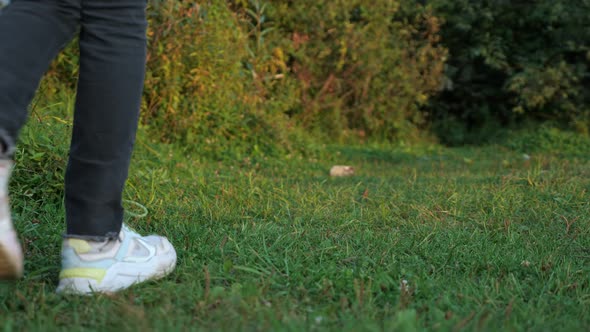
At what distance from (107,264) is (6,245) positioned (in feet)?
1.08

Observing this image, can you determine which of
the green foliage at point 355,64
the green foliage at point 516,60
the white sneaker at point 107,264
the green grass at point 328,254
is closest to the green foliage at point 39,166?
the green grass at point 328,254

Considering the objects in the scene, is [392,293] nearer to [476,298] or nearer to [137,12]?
[476,298]

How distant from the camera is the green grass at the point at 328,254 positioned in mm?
1457

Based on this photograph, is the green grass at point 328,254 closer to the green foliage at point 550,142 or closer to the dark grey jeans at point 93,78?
the dark grey jeans at point 93,78

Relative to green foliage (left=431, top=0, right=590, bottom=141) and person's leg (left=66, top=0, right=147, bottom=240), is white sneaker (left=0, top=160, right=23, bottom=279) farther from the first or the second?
green foliage (left=431, top=0, right=590, bottom=141)

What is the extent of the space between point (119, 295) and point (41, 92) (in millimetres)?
2817

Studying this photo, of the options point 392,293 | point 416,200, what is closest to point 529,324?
point 392,293

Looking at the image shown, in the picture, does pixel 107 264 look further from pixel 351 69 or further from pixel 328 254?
pixel 351 69

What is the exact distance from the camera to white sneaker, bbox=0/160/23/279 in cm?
130

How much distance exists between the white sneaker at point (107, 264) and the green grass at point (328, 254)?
39 millimetres

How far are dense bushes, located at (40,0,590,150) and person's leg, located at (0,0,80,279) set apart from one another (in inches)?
128

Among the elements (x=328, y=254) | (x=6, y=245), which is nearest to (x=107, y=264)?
(x=6, y=245)

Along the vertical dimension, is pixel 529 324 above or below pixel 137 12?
below

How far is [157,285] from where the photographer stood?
5.50 ft
